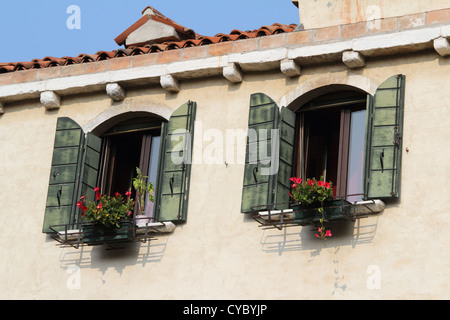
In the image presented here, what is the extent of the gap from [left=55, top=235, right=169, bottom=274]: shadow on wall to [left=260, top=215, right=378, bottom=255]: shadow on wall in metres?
1.30

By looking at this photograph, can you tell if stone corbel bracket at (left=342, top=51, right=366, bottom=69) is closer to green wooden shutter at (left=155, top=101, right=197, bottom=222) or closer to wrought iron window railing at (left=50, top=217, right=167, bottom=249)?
green wooden shutter at (left=155, top=101, right=197, bottom=222)

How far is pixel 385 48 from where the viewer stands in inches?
565

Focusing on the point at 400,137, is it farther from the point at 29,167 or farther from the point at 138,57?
the point at 29,167

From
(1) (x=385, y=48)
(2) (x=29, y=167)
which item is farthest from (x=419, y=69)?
(2) (x=29, y=167)

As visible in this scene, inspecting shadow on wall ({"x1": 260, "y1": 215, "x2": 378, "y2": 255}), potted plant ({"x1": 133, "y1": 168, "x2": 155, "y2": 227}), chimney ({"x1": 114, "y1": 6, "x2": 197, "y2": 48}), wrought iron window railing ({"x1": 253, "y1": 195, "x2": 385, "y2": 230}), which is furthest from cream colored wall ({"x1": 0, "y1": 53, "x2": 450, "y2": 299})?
chimney ({"x1": 114, "y1": 6, "x2": 197, "y2": 48})

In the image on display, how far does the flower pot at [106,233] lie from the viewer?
48.2 ft

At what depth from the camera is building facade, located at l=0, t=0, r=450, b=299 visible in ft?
45.1

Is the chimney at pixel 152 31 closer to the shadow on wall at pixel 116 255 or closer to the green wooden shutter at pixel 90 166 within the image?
the green wooden shutter at pixel 90 166

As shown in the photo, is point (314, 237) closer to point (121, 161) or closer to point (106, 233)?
point (106, 233)

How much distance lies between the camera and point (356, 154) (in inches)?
572

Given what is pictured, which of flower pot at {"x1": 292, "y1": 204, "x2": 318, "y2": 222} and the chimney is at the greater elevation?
the chimney

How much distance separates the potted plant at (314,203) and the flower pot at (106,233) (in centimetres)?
203

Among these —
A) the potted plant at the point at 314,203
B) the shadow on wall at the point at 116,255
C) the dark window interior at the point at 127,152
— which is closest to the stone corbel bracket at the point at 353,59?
the potted plant at the point at 314,203
